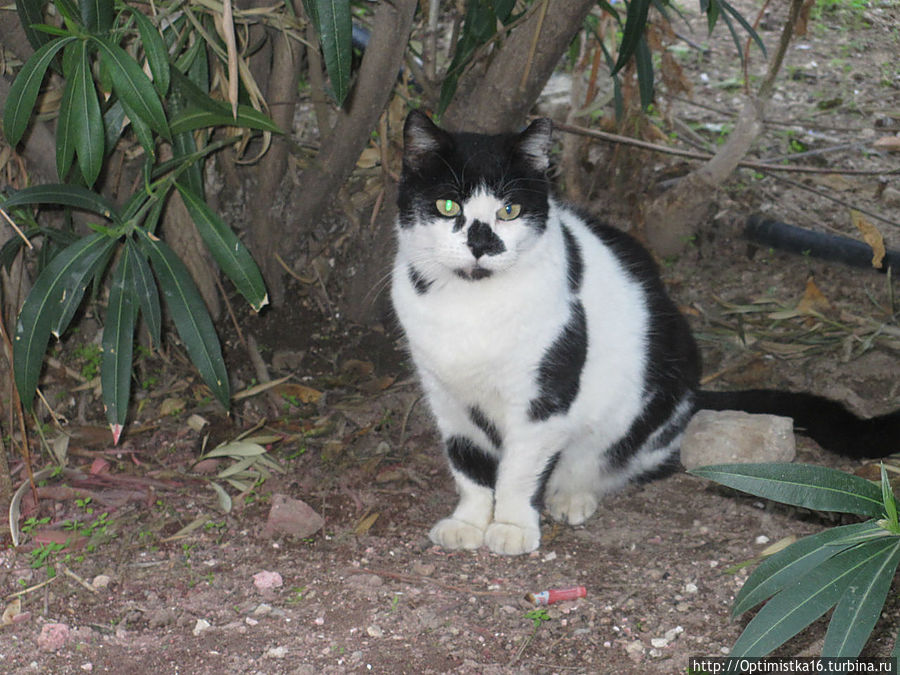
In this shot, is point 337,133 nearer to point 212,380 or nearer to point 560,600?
point 212,380

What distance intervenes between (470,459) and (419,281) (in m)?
0.55

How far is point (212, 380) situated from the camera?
2.38m

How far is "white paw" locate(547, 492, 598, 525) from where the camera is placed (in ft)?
8.38

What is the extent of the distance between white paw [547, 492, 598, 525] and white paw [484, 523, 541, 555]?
0.17m

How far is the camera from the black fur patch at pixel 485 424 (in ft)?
7.97

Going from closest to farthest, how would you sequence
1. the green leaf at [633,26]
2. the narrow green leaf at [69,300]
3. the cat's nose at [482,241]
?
the cat's nose at [482,241] < the narrow green leaf at [69,300] < the green leaf at [633,26]

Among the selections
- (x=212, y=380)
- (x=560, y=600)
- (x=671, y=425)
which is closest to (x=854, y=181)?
(x=671, y=425)

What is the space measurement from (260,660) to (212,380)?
769mm

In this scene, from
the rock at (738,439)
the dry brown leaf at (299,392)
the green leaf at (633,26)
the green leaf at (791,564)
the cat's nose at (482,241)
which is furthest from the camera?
the dry brown leaf at (299,392)

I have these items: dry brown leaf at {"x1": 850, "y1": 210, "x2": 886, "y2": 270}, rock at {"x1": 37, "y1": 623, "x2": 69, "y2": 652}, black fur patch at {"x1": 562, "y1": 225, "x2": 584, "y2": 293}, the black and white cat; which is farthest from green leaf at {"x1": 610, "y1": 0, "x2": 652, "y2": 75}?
rock at {"x1": 37, "y1": 623, "x2": 69, "y2": 652}

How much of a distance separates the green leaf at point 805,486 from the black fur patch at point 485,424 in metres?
0.91

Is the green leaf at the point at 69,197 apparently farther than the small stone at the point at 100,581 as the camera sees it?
Yes

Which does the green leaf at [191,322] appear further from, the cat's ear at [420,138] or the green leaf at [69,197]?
the cat's ear at [420,138]

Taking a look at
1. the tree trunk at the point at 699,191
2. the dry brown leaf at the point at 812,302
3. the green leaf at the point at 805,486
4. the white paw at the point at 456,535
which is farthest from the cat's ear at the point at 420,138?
the dry brown leaf at the point at 812,302
